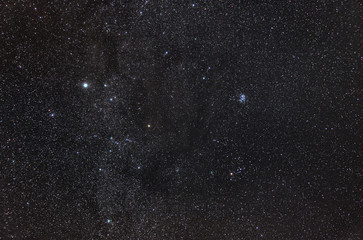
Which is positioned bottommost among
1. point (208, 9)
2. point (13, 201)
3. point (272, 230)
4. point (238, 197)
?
point (272, 230)

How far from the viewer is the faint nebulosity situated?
28.4 inches

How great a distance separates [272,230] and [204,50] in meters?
0.66

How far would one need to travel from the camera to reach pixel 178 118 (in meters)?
0.75

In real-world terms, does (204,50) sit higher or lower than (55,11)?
lower

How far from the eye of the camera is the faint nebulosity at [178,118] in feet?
2.37

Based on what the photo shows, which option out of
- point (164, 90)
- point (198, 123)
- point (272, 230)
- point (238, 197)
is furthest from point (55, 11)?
point (272, 230)

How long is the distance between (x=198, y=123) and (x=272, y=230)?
463 mm

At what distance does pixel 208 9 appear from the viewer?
28.8 inches

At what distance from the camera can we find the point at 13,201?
0.76 meters

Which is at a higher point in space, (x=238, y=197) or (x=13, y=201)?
(x=13, y=201)

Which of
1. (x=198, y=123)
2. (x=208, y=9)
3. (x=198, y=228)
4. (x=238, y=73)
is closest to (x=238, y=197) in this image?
(x=198, y=228)

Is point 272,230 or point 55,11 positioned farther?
point 272,230

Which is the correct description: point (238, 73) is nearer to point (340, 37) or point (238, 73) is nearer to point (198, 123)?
point (198, 123)

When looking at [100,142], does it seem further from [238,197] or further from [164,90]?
[238,197]
